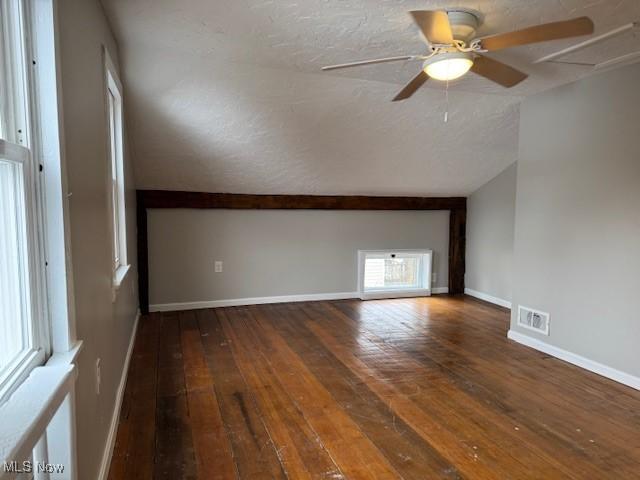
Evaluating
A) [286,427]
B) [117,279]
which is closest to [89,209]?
[117,279]

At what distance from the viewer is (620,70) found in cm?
298

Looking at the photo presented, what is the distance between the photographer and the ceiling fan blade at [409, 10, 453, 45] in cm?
171

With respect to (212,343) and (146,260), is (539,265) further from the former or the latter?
(146,260)

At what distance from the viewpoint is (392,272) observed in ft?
19.0

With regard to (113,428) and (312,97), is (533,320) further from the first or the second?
(113,428)

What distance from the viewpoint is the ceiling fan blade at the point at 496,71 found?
220 cm

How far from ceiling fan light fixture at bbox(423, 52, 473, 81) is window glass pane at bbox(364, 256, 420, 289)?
3.56m

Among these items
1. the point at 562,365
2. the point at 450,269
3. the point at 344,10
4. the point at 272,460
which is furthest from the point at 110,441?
the point at 450,269

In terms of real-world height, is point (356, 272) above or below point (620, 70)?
below

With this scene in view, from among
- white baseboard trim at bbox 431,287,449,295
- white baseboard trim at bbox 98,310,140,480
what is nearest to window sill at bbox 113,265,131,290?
white baseboard trim at bbox 98,310,140,480

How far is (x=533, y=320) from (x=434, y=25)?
9.23ft

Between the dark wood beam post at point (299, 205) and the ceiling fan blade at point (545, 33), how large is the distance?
3345mm

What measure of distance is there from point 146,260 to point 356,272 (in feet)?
8.20

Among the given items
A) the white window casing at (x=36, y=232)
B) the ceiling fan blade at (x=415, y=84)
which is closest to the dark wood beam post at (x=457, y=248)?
the ceiling fan blade at (x=415, y=84)
